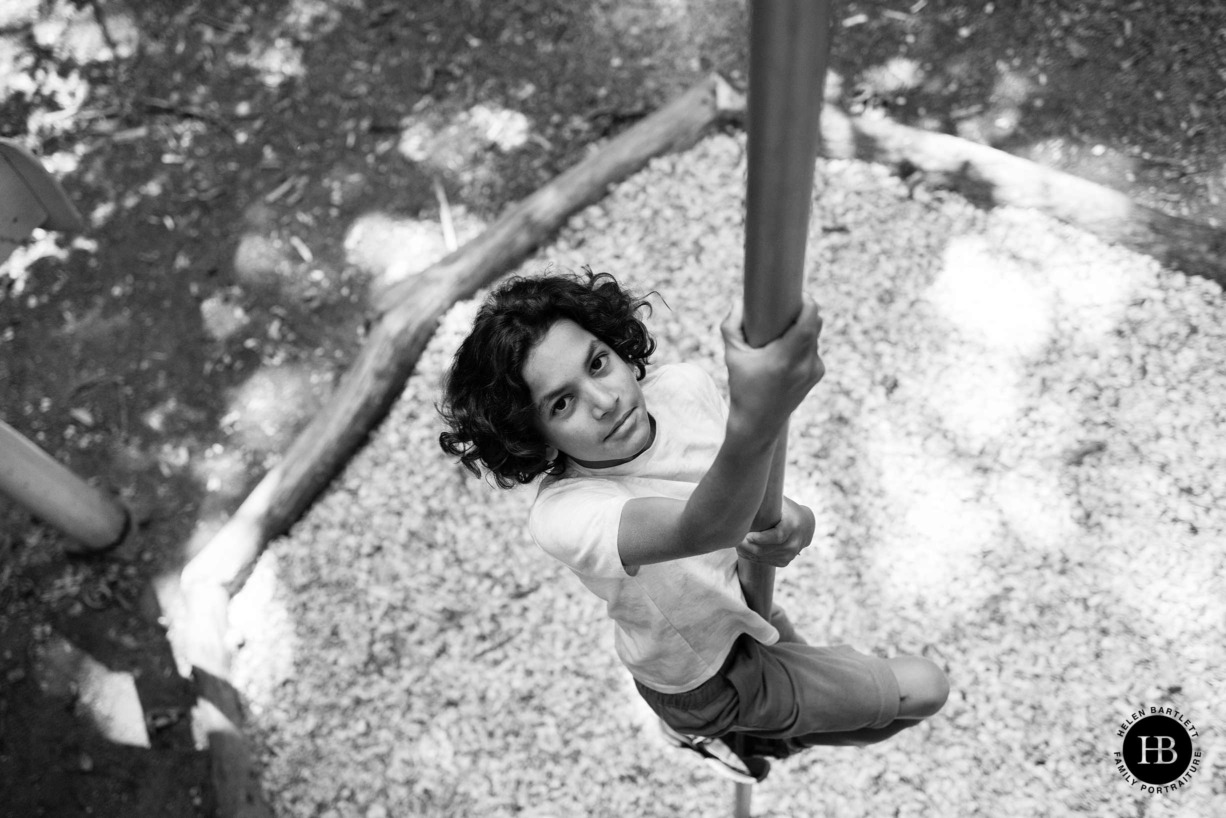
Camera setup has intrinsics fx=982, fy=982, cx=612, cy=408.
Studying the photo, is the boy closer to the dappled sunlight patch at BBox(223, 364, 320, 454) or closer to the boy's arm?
the boy's arm

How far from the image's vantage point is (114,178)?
541cm

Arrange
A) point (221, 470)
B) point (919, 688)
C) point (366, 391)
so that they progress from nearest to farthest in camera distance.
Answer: point (919, 688), point (366, 391), point (221, 470)

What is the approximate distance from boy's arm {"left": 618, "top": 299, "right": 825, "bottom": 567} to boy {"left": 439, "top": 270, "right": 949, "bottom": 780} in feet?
0.18

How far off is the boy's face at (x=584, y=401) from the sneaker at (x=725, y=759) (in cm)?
90

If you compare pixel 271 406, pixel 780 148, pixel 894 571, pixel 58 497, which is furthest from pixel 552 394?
pixel 271 406

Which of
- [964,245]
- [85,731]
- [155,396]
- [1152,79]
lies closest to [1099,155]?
[1152,79]

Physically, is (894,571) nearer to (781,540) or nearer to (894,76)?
(781,540)

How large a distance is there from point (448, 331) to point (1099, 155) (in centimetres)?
303

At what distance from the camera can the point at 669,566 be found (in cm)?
193

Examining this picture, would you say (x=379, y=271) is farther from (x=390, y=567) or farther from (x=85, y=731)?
(x=85, y=731)

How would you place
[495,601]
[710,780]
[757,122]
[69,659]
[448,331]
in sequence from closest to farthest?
1. [757,122]
2. [710,780]
3. [495,601]
4. [69,659]
5. [448,331]

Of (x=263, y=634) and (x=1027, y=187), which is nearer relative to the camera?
(x=263, y=634)

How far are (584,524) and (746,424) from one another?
62 cm

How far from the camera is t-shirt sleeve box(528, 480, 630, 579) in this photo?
1639mm
